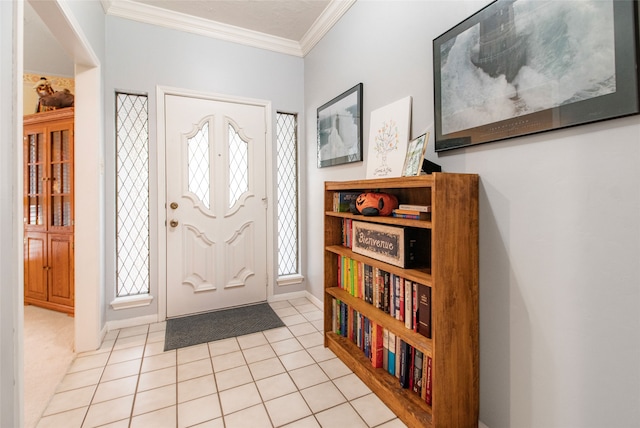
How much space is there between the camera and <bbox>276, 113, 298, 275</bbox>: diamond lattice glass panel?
10.4 ft

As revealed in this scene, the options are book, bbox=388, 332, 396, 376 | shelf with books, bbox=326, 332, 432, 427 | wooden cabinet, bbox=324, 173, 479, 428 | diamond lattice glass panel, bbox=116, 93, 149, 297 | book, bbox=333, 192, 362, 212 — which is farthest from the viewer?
diamond lattice glass panel, bbox=116, 93, 149, 297

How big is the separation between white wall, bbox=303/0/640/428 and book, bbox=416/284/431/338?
0.25 metres

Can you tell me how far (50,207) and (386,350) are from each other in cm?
322

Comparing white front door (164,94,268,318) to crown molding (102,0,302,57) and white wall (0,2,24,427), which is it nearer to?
crown molding (102,0,302,57)

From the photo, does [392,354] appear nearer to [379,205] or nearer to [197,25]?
[379,205]

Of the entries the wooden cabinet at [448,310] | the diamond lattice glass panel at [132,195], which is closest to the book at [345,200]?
the wooden cabinet at [448,310]

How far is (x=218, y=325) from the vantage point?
8.29 feet

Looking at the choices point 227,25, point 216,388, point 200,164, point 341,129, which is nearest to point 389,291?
point 216,388

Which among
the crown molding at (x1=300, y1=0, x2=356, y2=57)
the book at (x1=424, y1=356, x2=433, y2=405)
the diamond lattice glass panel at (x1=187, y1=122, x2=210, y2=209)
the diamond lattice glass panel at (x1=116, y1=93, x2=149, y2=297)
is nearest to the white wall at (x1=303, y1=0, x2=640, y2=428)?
the book at (x1=424, y1=356, x2=433, y2=405)

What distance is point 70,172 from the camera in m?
2.71

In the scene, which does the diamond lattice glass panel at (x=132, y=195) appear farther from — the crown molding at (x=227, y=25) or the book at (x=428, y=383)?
the book at (x=428, y=383)

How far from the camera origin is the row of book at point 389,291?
140 centimetres

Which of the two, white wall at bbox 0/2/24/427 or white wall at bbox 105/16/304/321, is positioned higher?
white wall at bbox 105/16/304/321

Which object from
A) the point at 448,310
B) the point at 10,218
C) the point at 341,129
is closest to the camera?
the point at 10,218
